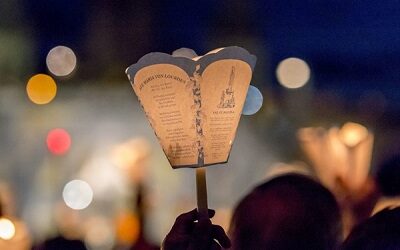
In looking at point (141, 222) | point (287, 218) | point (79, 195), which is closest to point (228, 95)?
point (287, 218)

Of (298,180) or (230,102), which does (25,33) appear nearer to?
(298,180)

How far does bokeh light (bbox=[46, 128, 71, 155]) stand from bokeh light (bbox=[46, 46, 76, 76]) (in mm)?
312

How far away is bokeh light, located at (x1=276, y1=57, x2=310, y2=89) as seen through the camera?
11.8ft

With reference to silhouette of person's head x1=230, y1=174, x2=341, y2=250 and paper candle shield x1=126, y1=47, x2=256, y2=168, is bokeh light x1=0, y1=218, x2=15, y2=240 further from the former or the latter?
paper candle shield x1=126, y1=47, x2=256, y2=168

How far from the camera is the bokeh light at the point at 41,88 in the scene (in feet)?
13.0

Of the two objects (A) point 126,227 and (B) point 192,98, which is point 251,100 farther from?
(B) point 192,98

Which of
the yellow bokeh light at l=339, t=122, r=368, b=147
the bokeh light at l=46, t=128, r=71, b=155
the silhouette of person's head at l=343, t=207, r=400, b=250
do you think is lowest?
the bokeh light at l=46, t=128, r=71, b=155

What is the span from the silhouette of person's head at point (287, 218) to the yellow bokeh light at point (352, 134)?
31.7 inches

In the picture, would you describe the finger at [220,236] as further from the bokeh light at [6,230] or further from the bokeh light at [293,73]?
the bokeh light at [293,73]

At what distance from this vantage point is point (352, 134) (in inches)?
100

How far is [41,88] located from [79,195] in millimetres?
725

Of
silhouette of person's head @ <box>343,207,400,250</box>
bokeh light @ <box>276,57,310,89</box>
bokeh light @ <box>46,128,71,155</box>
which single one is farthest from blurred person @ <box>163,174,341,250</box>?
bokeh light @ <box>46,128,71,155</box>

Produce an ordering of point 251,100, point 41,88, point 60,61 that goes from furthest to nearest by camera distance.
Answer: point 41,88 < point 60,61 < point 251,100

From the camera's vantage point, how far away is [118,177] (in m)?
3.44
